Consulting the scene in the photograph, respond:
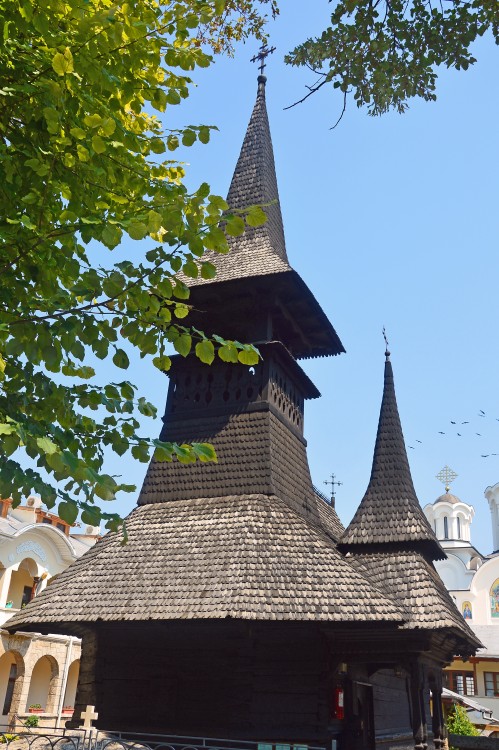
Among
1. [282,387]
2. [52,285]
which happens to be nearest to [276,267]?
[282,387]

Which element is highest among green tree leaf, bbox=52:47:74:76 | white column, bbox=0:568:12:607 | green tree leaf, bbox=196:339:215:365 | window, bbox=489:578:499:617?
window, bbox=489:578:499:617

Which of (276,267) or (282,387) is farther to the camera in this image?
(282,387)

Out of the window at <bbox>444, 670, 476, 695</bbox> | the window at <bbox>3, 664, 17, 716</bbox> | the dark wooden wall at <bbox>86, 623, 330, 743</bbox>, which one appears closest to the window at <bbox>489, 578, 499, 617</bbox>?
the window at <bbox>444, 670, 476, 695</bbox>

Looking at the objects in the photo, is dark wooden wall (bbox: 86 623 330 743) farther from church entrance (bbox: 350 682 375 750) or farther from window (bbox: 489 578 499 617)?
window (bbox: 489 578 499 617)

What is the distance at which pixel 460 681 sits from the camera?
32.9 meters

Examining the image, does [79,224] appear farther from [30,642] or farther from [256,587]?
[30,642]

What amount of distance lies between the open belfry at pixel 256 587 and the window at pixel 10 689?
1512 cm

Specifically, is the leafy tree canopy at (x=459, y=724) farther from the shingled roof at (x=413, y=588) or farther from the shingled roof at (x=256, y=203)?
the shingled roof at (x=256, y=203)

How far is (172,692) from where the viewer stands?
10086 mm

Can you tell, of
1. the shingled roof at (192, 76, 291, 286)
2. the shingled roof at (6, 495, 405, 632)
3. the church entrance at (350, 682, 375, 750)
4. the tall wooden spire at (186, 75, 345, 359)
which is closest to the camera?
the shingled roof at (6, 495, 405, 632)

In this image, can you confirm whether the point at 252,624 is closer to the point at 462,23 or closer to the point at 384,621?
the point at 384,621

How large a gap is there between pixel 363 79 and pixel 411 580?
7.33m

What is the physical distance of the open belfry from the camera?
931 cm

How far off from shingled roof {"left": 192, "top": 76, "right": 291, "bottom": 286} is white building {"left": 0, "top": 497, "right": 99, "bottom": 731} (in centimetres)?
1347
